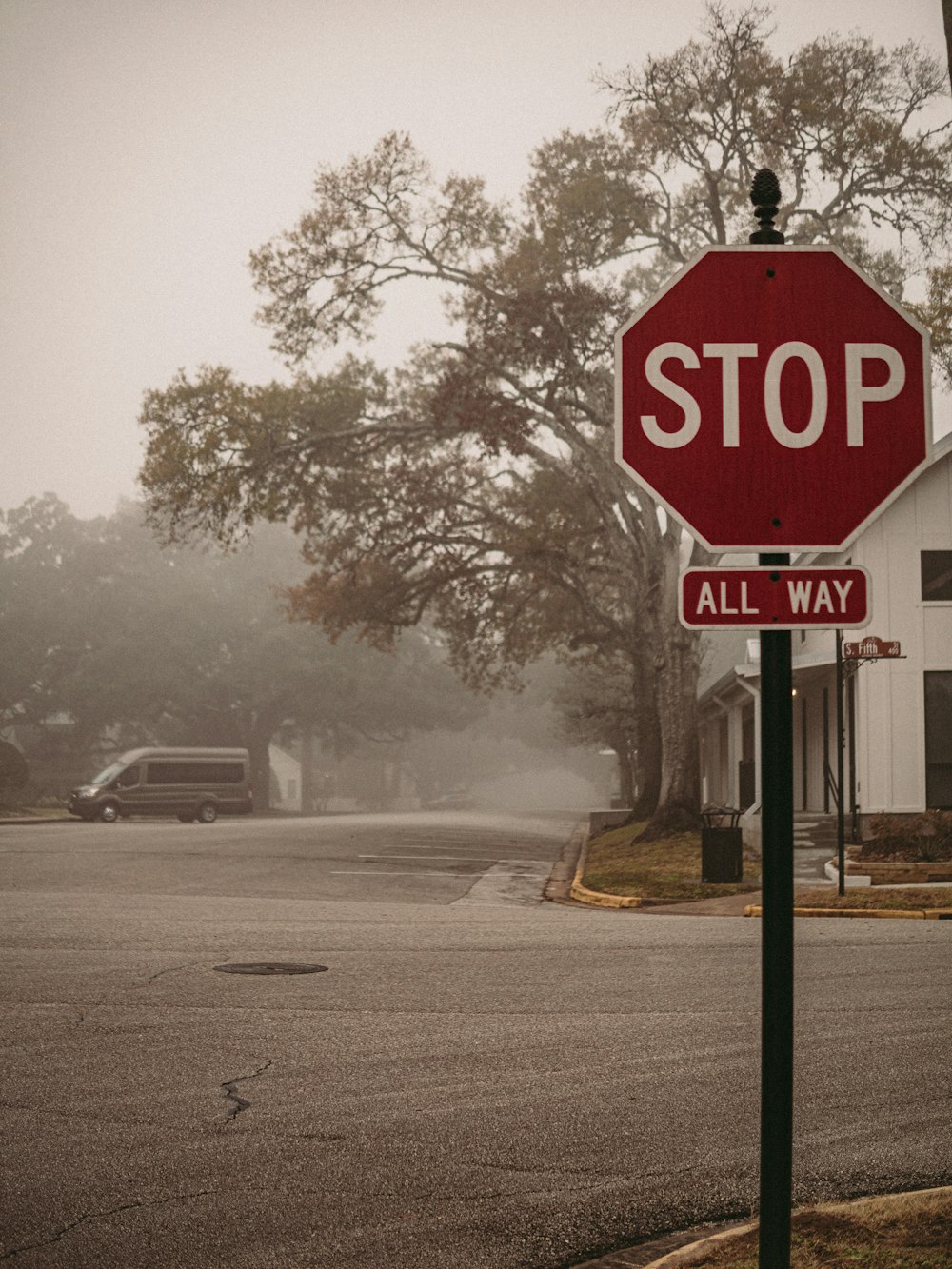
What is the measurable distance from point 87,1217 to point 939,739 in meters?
22.1

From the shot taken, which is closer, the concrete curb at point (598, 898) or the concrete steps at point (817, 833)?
the concrete curb at point (598, 898)

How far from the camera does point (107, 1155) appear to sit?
546cm

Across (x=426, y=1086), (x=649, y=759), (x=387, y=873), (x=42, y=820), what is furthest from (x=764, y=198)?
(x=42, y=820)

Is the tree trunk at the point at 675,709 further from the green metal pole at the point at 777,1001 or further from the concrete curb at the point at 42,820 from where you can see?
the green metal pole at the point at 777,1001

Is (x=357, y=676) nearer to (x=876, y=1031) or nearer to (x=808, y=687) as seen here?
(x=808, y=687)

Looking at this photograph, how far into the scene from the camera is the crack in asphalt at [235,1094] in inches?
240

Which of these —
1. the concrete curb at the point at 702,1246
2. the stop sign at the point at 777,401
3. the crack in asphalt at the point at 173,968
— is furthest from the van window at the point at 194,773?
the stop sign at the point at 777,401

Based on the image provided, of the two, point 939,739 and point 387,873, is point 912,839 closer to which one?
point 939,739

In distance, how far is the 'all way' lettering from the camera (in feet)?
10.3

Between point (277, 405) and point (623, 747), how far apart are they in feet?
100

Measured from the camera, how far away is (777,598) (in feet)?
10.3

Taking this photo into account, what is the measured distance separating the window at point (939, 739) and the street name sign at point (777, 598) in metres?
22.7

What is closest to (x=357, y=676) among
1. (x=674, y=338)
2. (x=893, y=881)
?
(x=893, y=881)

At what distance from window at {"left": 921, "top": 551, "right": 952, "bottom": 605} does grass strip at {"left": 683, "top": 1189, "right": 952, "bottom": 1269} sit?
70.6 ft
